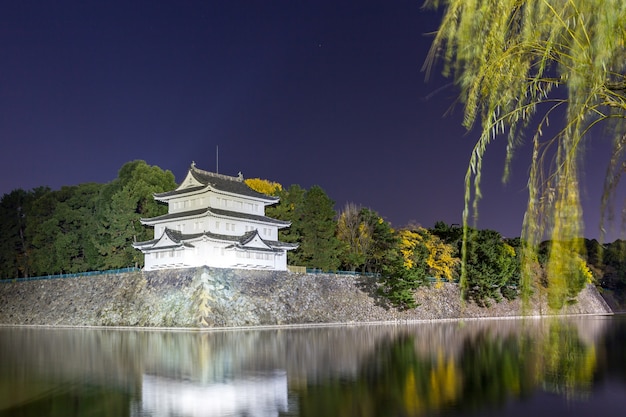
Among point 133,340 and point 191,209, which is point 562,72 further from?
point 191,209

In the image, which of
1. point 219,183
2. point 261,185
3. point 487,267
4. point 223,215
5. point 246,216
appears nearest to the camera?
point 223,215

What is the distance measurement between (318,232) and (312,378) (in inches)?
1151

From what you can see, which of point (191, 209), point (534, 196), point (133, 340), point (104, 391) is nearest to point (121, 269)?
point (191, 209)

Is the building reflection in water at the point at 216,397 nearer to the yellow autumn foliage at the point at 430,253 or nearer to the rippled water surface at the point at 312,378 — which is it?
the rippled water surface at the point at 312,378

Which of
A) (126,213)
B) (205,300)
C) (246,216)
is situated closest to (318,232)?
(246,216)

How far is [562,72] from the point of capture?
5277 millimetres

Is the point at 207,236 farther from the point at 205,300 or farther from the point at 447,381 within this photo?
the point at 447,381

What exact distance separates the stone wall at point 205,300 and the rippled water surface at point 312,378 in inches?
344

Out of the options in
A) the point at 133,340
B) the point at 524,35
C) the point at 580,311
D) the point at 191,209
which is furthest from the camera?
the point at 580,311

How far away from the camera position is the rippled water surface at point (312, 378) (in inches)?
466

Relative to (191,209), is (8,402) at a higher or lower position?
lower

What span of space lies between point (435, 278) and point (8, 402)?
134ft

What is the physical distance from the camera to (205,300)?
34.6 meters

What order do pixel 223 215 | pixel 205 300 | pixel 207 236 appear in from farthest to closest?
pixel 223 215 → pixel 207 236 → pixel 205 300
